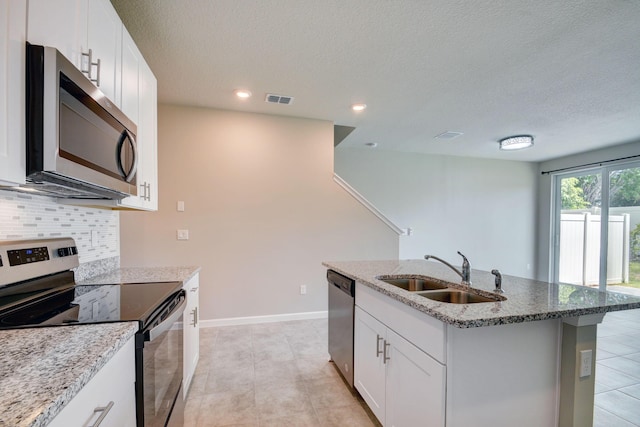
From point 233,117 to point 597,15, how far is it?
3.29m

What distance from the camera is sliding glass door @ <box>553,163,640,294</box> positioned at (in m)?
4.71

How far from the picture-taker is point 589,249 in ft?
17.4

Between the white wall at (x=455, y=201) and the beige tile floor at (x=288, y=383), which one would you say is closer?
the beige tile floor at (x=288, y=383)

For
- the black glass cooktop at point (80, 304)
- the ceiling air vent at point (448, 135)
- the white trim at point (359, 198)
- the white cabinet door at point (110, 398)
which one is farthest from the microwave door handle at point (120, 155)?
the ceiling air vent at point (448, 135)

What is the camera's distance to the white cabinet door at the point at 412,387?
1.19 metres

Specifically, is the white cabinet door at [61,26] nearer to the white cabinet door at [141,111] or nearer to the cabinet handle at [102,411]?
the white cabinet door at [141,111]

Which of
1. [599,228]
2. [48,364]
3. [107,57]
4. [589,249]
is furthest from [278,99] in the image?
[589,249]

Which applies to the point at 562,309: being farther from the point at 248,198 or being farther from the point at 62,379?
the point at 248,198

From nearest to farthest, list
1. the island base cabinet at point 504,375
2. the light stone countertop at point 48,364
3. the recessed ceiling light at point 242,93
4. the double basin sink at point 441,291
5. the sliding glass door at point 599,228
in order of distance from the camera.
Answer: the light stone countertop at point 48,364 → the island base cabinet at point 504,375 → the double basin sink at point 441,291 → the recessed ceiling light at point 242,93 → the sliding glass door at point 599,228

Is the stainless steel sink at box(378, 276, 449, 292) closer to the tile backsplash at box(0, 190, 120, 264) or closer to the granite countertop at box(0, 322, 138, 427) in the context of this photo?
the granite countertop at box(0, 322, 138, 427)

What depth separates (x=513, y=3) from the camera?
176 cm

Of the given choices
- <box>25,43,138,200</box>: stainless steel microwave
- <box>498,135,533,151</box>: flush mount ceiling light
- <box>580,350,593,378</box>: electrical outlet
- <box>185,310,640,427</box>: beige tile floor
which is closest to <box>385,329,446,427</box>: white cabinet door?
<box>185,310,640,427</box>: beige tile floor

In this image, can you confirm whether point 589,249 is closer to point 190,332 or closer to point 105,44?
point 190,332

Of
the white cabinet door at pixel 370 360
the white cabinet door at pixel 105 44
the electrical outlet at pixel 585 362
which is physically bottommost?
the white cabinet door at pixel 370 360
